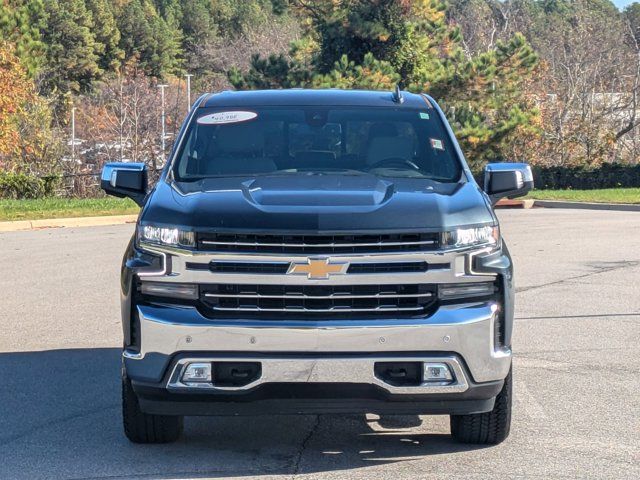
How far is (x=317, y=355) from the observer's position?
5.75 metres

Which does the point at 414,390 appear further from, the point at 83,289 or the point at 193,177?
the point at 83,289

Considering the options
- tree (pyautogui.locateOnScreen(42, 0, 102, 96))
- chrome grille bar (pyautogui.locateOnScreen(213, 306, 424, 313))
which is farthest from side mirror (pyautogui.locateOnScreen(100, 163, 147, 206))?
tree (pyautogui.locateOnScreen(42, 0, 102, 96))

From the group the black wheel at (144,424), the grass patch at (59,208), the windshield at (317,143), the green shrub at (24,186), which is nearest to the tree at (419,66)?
the green shrub at (24,186)

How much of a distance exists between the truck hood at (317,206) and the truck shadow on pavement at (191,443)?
1.21 metres

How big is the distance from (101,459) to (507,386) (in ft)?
6.85

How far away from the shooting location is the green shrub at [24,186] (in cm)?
3356

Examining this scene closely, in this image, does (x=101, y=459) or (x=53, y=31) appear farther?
(x=53, y=31)

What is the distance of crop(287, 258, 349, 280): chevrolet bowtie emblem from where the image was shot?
5.82 m

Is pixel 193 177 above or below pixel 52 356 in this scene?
above

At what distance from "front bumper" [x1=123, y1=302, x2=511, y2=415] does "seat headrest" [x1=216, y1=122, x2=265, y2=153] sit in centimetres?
171

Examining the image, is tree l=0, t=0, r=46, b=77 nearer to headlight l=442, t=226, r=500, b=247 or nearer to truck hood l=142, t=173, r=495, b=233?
truck hood l=142, t=173, r=495, b=233

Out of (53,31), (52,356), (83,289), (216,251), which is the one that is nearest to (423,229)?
(216,251)

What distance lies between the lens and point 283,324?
19.0ft

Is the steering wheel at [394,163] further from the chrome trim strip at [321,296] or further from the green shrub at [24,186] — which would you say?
the green shrub at [24,186]
